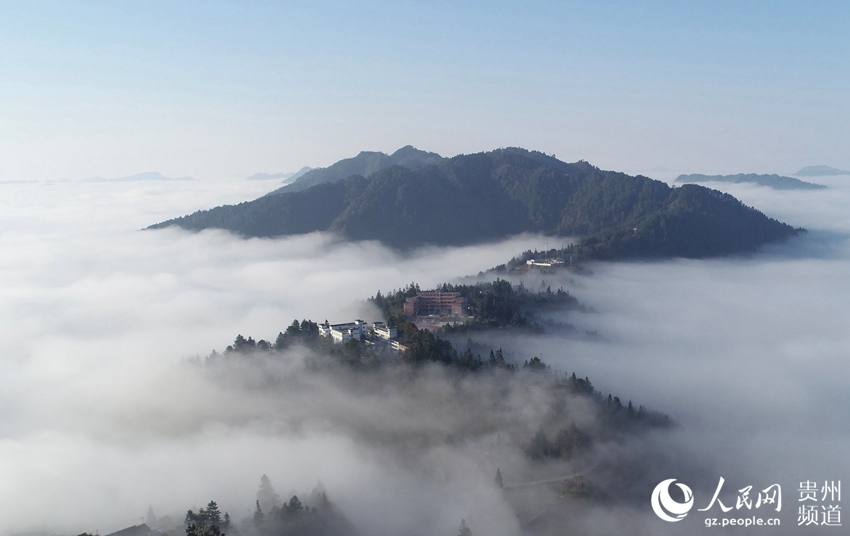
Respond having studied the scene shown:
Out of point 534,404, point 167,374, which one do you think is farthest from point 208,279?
point 534,404

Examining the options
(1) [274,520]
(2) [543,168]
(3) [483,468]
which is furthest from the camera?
(2) [543,168]

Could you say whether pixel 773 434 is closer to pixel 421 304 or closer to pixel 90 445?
pixel 421 304

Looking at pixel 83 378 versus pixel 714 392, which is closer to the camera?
pixel 714 392

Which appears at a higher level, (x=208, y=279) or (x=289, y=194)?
(x=289, y=194)

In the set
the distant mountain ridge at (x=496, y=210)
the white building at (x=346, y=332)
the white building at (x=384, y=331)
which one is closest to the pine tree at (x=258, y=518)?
the white building at (x=346, y=332)

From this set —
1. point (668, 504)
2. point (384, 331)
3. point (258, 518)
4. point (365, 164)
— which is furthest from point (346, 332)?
point (365, 164)

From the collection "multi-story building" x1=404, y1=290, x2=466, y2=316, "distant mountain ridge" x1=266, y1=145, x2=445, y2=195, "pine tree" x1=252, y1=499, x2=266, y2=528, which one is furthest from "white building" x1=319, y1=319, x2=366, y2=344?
"distant mountain ridge" x1=266, y1=145, x2=445, y2=195

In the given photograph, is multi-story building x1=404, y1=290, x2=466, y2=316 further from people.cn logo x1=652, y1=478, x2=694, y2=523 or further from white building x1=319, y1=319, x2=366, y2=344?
people.cn logo x1=652, y1=478, x2=694, y2=523
